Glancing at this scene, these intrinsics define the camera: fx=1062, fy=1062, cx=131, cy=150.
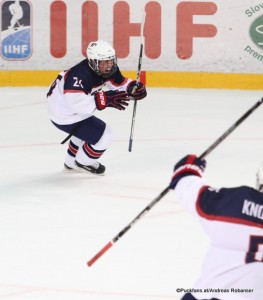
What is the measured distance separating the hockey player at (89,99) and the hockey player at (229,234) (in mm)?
3062

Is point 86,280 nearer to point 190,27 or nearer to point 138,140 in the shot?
point 138,140

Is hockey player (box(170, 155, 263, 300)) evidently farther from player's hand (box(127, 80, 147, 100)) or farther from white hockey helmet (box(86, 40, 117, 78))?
player's hand (box(127, 80, 147, 100))

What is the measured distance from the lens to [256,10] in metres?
A: 8.76

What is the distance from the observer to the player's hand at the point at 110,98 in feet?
18.5

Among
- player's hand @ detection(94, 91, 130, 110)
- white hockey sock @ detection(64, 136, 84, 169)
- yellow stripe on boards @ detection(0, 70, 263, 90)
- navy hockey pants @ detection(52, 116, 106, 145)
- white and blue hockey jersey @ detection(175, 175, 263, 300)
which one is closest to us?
white and blue hockey jersey @ detection(175, 175, 263, 300)

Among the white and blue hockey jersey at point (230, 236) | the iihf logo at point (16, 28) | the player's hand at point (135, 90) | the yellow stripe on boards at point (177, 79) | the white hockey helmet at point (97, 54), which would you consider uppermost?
the white and blue hockey jersey at point (230, 236)

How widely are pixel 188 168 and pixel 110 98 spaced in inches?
121

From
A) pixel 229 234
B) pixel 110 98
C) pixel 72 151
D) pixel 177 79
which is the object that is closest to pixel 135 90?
pixel 110 98

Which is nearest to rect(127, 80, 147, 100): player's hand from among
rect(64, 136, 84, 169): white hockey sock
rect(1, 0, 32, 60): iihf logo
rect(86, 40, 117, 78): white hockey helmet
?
rect(86, 40, 117, 78): white hockey helmet

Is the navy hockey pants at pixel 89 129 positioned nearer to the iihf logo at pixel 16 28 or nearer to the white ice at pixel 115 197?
the white ice at pixel 115 197

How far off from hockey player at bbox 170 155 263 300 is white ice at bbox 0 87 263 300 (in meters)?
1.08

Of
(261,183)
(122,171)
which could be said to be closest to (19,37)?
(122,171)

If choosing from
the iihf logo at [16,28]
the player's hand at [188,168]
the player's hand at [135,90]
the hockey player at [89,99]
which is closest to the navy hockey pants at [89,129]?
the hockey player at [89,99]

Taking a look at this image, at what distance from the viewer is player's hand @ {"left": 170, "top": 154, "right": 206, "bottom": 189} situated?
263 centimetres
